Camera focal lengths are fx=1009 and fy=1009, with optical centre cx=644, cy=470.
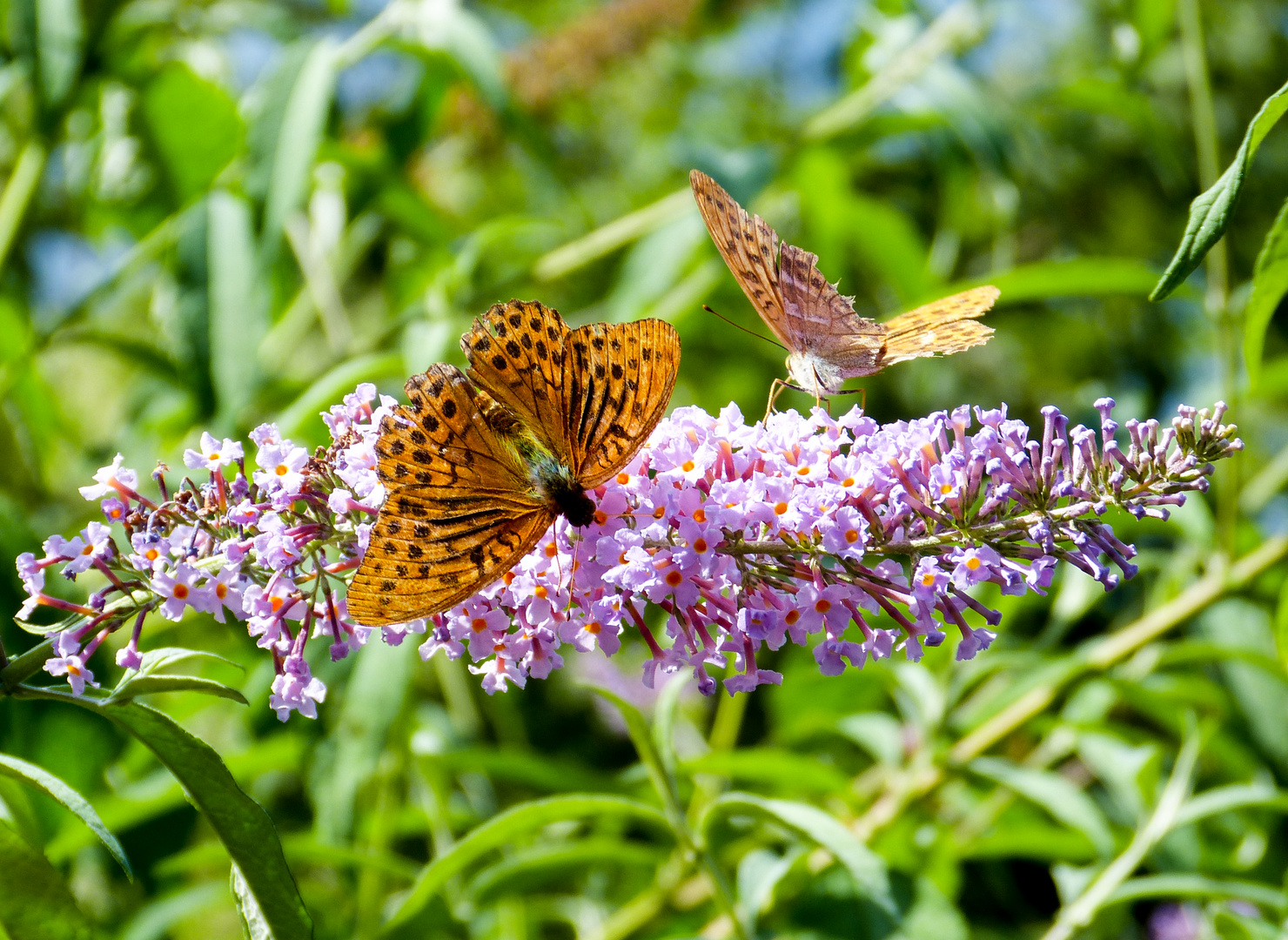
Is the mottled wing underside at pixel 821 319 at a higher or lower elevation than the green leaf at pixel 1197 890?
higher

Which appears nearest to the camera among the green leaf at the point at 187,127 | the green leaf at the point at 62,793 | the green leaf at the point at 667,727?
the green leaf at the point at 62,793

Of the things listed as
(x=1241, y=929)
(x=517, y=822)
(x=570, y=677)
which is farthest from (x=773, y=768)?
(x=1241, y=929)

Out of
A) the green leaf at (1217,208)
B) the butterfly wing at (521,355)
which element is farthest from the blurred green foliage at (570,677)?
the butterfly wing at (521,355)

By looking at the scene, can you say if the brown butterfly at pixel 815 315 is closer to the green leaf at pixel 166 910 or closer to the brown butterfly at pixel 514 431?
the brown butterfly at pixel 514 431

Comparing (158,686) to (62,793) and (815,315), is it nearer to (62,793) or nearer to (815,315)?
(62,793)

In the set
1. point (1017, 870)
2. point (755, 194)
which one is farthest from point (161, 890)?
point (1017, 870)

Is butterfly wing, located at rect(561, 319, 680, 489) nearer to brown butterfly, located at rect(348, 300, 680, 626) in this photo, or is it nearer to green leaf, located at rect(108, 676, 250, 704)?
brown butterfly, located at rect(348, 300, 680, 626)
